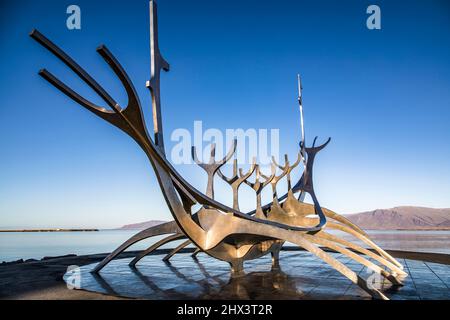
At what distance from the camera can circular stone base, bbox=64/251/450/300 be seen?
8359 mm

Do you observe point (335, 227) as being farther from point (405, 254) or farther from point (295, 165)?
point (405, 254)

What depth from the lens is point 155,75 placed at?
29.7 feet

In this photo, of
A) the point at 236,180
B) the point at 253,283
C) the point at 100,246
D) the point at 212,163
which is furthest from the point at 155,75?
the point at 100,246

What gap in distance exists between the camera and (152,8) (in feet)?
30.8

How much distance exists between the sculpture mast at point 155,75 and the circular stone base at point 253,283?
4023 mm

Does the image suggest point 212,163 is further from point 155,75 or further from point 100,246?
point 100,246

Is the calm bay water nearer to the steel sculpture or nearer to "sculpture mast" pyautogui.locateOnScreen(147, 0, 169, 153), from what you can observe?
the steel sculpture

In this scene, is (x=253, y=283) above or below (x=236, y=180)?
below

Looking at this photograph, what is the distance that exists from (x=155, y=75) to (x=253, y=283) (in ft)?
22.7

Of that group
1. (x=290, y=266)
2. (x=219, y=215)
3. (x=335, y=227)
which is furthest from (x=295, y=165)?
(x=219, y=215)

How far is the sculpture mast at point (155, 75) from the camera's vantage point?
8.88 metres

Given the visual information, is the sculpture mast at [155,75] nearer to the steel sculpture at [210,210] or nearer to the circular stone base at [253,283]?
the steel sculpture at [210,210]

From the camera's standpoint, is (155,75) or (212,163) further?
(212,163)

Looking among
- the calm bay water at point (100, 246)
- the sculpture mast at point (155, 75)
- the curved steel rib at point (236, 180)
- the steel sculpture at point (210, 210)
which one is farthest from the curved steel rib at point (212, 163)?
the calm bay water at point (100, 246)
